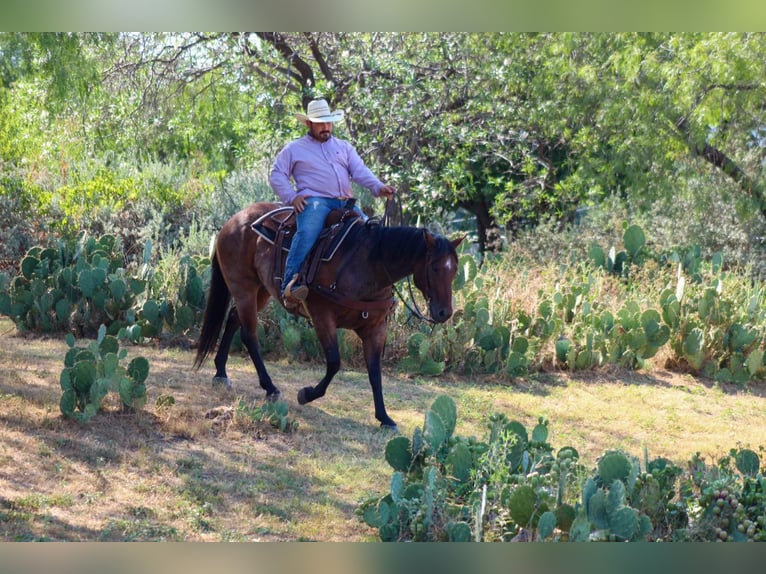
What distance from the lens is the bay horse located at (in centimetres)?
655

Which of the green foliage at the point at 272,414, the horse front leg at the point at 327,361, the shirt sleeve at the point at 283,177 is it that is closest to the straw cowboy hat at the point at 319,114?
the shirt sleeve at the point at 283,177

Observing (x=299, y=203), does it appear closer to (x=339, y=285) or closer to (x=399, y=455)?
(x=339, y=285)

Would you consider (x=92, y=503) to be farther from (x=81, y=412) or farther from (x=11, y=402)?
(x=11, y=402)

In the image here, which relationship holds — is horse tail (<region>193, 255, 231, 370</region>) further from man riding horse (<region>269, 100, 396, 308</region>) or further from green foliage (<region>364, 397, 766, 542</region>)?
green foliage (<region>364, 397, 766, 542</region>)

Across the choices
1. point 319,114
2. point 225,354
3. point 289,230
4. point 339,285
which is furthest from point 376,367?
point 319,114

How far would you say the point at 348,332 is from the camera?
9.66 metres

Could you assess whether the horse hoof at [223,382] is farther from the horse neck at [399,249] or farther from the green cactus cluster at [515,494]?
the green cactus cluster at [515,494]

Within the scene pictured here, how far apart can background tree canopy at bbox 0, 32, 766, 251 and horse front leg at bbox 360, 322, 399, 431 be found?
6.17 metres

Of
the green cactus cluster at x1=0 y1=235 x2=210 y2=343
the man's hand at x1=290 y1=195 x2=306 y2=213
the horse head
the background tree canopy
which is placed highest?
the background tree canopy

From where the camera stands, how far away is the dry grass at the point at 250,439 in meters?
5.27

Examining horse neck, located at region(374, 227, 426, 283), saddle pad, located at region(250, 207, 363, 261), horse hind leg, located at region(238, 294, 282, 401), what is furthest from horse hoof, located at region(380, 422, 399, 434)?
saddle pad, located at region(250, 207, 363, 261)

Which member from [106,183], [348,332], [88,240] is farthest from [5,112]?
[348,332]

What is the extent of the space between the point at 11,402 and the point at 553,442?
427cm

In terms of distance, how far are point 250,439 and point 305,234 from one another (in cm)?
162
